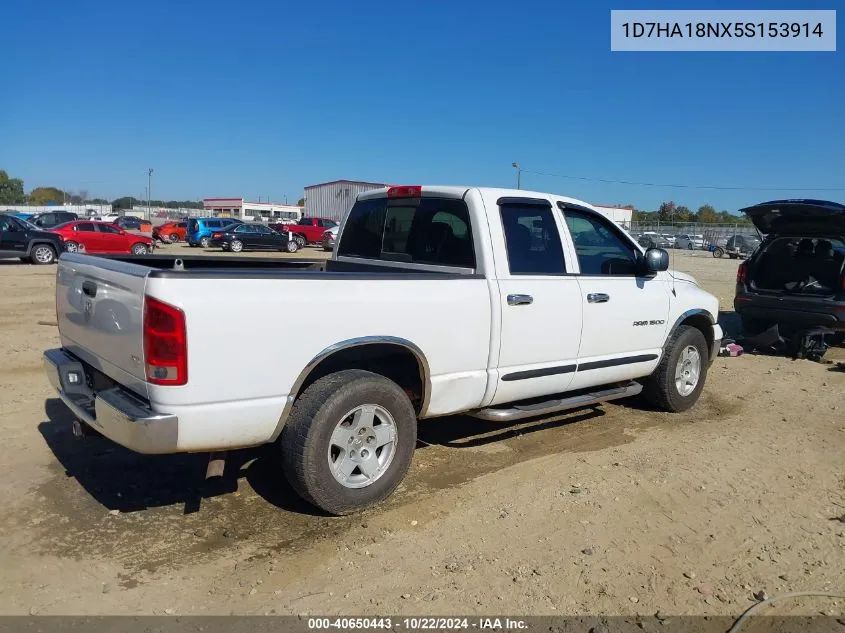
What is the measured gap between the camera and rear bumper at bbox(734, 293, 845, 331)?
8625mm

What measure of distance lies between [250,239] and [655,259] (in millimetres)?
27506

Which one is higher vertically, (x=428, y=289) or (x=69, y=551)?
(x=428, y=289)

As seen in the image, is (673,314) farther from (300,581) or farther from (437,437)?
(300,581)

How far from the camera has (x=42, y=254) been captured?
2073 cm

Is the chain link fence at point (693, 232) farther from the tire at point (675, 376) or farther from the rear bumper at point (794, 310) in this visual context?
the tire at point (675, 376)

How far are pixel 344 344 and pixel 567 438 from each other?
2.56m

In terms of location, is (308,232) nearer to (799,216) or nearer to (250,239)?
(250,239)

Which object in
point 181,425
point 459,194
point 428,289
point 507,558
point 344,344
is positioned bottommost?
point 507,558

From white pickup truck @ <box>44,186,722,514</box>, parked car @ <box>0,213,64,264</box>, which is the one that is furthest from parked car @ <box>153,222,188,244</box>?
white pickup truck @ <box>44,186,722,514</box>

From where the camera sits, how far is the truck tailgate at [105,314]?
331 cm

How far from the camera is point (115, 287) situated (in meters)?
3.51

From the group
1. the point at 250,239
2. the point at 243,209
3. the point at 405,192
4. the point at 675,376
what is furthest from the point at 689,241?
the point at 243,209

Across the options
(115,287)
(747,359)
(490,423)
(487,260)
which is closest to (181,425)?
(115,287)

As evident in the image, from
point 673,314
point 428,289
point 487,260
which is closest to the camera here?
point 428,289
